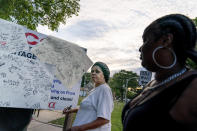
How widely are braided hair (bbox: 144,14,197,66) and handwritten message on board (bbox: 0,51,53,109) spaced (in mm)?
2025

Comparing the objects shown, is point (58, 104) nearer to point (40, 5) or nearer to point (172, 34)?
point (172, 34)

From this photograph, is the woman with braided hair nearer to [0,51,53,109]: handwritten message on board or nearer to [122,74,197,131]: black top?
[122,74,197,131]: black top

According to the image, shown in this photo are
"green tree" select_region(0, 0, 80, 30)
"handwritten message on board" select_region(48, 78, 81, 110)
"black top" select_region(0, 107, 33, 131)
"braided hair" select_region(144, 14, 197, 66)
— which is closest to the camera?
"braided hair" select_region(144, 14, 197, 66)

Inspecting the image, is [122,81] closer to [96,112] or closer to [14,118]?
[14,118]

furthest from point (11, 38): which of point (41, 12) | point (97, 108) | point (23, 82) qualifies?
point (41, 12)

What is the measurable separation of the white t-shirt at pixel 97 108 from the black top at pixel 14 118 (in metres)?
0.92

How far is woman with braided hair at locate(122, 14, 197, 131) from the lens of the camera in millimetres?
893

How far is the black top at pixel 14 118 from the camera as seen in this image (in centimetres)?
249

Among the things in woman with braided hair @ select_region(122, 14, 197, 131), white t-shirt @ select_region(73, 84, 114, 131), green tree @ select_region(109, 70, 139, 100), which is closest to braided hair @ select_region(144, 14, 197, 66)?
woman with braided hair @ select_region(122, 14, 197, 131)

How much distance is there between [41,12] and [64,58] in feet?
30.4

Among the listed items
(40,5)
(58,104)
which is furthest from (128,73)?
(58,104)

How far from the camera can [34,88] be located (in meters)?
2.67

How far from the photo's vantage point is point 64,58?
2779mm

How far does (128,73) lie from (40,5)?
7604 centimetres
